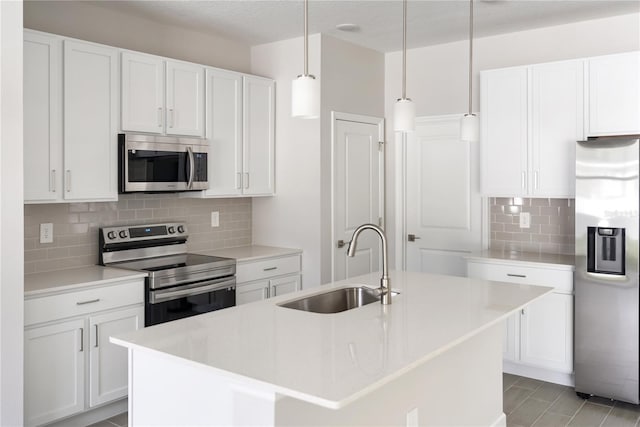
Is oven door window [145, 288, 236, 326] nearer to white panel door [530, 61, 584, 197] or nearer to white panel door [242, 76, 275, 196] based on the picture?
white panel door [242, 76, 275, 196]

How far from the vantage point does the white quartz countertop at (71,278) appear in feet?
10.8

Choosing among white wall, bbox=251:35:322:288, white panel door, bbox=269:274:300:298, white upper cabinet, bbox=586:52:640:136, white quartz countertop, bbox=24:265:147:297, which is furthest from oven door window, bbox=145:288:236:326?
white upper cabinet, bbox=586:52:640:136

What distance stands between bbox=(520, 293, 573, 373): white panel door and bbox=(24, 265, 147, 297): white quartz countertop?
110 inches

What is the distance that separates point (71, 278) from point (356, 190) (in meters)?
2.62

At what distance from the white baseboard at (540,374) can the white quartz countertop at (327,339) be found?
1598 millimetres

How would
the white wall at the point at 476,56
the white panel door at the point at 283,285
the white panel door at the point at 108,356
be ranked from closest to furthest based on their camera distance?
the white panel door at the point at 108,356 → the white wall at the point at 476,56 → the white panel door at the point at 283,285

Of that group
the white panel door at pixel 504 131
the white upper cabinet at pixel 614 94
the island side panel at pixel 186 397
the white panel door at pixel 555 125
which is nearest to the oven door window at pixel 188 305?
the island side panel at pixel 186 397

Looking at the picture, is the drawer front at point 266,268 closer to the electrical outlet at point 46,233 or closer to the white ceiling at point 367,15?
the electrical outlet at point 46,233

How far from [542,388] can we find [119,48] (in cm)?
383

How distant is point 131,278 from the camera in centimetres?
368

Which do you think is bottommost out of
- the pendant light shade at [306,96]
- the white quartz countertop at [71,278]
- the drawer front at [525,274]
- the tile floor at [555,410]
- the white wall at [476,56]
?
the tile floor at [555,410]

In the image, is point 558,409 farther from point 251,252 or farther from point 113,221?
point 113,221

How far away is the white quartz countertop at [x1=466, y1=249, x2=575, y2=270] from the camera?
13.8 ft

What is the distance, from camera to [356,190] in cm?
531
